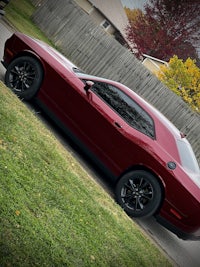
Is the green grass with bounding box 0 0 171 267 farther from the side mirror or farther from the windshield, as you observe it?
the windshield

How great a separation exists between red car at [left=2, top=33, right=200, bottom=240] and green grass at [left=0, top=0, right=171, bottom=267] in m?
0.53

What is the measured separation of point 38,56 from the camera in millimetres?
8070

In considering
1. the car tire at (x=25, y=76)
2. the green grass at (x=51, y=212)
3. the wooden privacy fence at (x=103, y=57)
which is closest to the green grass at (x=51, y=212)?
the green grass at (x=51, y=212)

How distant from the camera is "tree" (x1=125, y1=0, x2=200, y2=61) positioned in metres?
38.3

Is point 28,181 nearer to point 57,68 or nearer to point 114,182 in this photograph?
point 114,182

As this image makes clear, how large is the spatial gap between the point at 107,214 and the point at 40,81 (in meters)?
3.13

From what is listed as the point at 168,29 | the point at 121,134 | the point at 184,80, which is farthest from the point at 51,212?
the point at 168,29

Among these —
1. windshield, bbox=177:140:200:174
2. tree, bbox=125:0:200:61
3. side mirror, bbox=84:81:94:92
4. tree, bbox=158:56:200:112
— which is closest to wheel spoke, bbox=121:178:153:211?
windshield, bbox=177:140:200:174

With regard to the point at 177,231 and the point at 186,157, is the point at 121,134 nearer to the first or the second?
the point at 186,157

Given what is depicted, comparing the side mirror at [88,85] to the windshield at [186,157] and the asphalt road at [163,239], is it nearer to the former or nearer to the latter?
the asphalt road at [163,239]

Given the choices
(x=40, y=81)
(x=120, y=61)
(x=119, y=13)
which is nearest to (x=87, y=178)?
(x=40, y=81)

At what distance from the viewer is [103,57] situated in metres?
19.3

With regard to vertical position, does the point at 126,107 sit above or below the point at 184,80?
below

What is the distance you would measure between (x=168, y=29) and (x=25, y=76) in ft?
105
